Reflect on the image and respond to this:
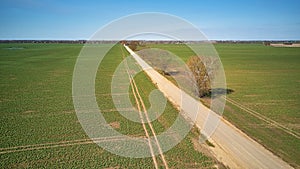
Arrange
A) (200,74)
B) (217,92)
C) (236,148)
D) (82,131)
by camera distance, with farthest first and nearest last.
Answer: (217,92) → (200,74) → (82,131) → (236,148)

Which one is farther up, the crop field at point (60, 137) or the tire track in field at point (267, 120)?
the crop field at point (60, 137)

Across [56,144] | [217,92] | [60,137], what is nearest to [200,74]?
[217,92]

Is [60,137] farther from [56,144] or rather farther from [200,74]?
[200,74]

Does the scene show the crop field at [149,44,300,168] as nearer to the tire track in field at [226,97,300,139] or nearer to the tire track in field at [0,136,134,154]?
the tire track in field at [226,97,300,139]

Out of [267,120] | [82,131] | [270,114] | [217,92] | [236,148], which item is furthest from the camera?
[217,92]

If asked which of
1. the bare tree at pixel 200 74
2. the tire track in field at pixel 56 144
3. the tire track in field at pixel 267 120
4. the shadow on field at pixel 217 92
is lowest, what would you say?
the tire track in field at pixel 267 120

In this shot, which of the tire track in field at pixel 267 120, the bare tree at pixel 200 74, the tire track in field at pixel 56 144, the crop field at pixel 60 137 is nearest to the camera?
the crop field at pixel 60 137

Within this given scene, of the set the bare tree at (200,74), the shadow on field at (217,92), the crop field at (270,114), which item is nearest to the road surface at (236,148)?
the crop field at (270,114)

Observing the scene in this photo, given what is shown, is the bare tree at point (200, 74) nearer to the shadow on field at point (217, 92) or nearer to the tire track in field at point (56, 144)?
the shadow on field at point (217, 92)

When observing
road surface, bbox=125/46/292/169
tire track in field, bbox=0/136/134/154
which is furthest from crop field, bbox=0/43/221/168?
road surface, bbox=125/46/292/169

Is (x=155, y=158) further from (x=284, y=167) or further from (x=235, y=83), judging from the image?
(x=235, y=83)

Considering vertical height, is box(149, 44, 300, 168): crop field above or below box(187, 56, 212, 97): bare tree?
below
